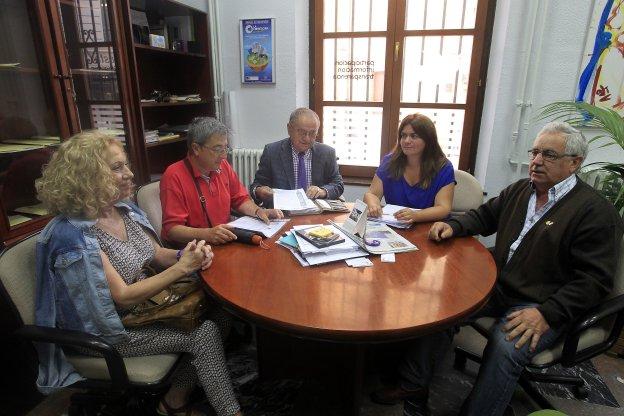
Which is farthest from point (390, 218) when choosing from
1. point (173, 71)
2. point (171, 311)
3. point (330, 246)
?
point (173, 71)

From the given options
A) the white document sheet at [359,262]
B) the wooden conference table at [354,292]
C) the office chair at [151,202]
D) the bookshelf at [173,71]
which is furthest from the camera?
the bookshelf at [173,71]

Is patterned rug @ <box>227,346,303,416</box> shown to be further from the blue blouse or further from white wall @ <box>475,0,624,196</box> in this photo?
white wall @ <box>475,0,624,196</box>

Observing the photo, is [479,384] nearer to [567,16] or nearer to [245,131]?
[567,16]

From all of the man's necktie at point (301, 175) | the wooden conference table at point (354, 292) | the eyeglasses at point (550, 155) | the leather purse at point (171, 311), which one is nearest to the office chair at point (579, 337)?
the wooden conference table at point (354, 292)

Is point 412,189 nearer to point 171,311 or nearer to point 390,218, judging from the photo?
point 390,218

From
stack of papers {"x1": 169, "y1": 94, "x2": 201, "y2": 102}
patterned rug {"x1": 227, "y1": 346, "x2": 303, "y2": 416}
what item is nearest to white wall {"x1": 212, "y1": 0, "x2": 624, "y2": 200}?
stack of papers {"x1": 169, "y1": 94, "x2": 201, "y2": 102}

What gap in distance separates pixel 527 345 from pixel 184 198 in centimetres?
152

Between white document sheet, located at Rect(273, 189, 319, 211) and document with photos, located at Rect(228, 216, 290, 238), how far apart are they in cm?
11

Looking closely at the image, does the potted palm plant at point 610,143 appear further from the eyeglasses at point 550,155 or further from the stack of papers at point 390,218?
the stack of papers at point 390,218

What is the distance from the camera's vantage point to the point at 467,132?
3.13 metres

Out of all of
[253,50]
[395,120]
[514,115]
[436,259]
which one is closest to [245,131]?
[253,50]

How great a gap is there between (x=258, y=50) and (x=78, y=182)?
7.81 ft

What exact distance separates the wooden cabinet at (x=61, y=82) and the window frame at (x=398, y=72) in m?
1.08

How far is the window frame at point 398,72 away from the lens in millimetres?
2920
